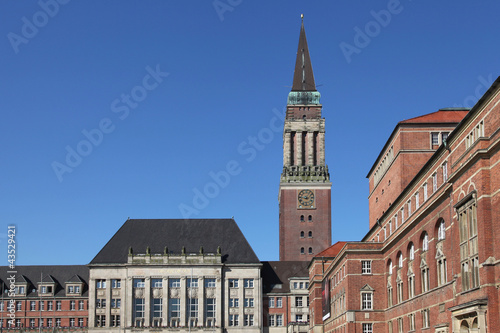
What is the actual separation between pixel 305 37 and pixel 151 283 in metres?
57.0

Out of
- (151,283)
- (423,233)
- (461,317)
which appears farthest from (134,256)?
(461,317)

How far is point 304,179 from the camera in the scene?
134m

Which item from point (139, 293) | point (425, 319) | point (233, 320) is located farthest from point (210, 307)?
point (425, 319)

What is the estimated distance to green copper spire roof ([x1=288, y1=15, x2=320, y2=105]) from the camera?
462ft

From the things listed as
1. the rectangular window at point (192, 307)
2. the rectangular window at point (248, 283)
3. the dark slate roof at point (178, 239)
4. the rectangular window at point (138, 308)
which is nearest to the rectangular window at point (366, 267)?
the rectangular window at point (248, 283)

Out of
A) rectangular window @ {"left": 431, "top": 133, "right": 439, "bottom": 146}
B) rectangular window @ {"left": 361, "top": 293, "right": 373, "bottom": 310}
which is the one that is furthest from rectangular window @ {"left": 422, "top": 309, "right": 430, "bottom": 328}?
rectangular window @ {"left": 431, "top": 133, "right": 439, "bottom": 146}

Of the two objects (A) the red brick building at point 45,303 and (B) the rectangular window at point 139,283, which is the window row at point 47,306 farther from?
(B) the rectangular window at point 139,283

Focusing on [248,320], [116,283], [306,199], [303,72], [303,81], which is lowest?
[248,320]

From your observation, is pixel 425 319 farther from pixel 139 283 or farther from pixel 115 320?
pixel 115 320

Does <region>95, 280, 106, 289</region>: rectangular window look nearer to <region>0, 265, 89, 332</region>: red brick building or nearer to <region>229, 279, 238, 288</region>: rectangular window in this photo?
<region>0, 265, 89, 332</region>: red brick building

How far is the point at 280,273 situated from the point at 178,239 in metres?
17.2

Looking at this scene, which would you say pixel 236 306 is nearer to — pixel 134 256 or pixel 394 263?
pixel 134 256

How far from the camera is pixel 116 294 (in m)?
118

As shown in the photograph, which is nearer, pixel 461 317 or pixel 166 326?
pixel 461 317
